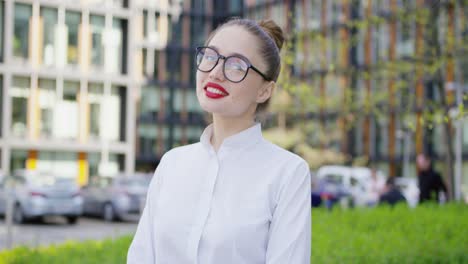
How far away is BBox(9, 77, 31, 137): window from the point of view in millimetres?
40875

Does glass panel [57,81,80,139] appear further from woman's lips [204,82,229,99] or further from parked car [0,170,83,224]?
woman's lips [204,82,229,99]

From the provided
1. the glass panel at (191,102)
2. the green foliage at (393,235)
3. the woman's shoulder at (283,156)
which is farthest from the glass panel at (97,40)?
the woman's shoulder at (283,156)

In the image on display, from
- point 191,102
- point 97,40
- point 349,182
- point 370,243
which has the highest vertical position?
point 97,40

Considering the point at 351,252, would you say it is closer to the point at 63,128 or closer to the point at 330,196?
the point at 330,196


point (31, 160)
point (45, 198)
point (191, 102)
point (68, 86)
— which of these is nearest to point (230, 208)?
point (45, 198)

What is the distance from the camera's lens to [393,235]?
283 inches

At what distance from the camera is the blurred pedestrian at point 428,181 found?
1306 centimetres

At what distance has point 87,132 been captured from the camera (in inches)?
1690

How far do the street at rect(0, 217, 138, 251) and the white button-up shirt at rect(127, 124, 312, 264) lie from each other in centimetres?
1442

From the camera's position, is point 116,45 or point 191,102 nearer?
point 116,45

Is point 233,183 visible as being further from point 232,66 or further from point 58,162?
point 58,162

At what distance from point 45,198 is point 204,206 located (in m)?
A: 20.7

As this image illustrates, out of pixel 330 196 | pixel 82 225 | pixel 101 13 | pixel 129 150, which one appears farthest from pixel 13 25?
pixel 330 196

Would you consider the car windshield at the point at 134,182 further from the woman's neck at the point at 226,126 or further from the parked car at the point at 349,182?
the woman's neck at the point at 226,126
